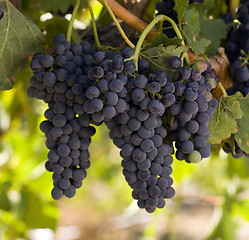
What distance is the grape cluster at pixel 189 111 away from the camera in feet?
1.71

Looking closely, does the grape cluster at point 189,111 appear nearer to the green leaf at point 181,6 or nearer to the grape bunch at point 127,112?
the grape bunch at point 127,112

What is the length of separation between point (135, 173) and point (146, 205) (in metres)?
0.05

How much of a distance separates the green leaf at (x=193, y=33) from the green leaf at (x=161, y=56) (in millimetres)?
74

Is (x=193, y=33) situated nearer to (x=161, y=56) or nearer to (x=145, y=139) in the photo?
(x=161, y=56)

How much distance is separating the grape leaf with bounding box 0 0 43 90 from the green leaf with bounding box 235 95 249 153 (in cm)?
37

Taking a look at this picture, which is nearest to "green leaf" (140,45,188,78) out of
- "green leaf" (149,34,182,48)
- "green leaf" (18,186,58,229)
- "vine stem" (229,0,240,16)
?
"green leaf" (149,34,182,48)

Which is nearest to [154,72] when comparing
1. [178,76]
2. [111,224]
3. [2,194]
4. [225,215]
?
[178,76]

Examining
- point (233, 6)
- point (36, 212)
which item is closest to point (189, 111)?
point (233, 6)

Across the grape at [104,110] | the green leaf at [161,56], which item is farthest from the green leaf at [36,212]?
the green leaf at [161,56]

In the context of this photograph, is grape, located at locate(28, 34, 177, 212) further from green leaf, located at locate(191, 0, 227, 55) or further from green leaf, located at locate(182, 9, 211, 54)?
green leaf, located at locate(191, 0, 227, 55)

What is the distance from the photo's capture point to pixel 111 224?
276 centimetres

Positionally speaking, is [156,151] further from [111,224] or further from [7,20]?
[111,224]

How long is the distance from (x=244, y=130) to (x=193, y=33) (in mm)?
191

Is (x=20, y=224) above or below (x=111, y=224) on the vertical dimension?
above
